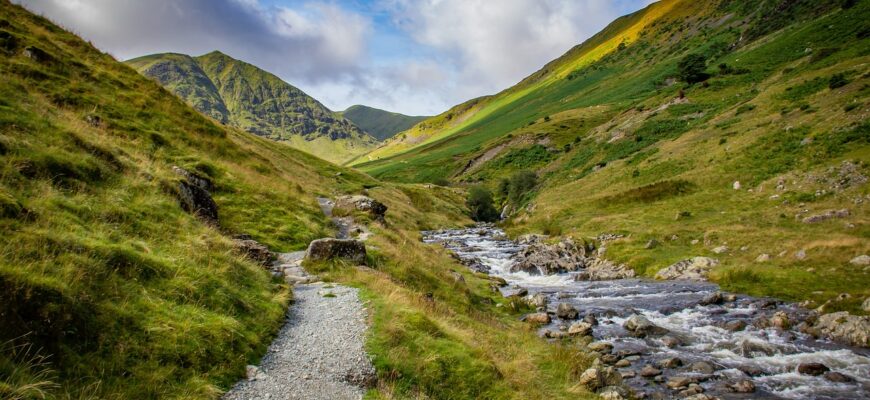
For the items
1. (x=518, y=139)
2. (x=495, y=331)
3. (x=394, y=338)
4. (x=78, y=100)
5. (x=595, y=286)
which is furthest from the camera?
(x=518, y=139)

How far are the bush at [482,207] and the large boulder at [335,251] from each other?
87.2m

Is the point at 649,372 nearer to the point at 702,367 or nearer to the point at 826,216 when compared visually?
the point at 702,367

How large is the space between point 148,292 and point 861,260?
112 ft

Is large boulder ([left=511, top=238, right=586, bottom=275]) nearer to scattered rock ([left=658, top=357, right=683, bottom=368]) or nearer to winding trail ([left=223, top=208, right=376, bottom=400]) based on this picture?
scattered rock ([left=658, top=357, right=683, bottom=368])

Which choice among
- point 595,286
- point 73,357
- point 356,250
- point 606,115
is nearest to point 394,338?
point 73,357

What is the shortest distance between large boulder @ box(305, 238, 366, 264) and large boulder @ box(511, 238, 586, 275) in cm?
2108

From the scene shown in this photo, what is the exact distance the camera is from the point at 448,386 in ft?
37.6

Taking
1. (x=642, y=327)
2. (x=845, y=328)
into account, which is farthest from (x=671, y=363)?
(x=845, y=328)

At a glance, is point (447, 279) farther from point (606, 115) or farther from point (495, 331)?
point (606, 115)

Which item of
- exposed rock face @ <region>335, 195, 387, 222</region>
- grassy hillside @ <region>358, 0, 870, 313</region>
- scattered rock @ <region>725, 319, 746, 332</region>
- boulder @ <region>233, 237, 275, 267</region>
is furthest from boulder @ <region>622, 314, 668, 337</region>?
exposed rock face @ <region>335, 195, 387, 222</region>

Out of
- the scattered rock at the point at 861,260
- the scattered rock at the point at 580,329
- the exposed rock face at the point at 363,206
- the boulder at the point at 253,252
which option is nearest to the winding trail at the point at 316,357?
the boulder at the point at 253,252

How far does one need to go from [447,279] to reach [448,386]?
51.5 feet

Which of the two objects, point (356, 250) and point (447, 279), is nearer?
point (356, 250)

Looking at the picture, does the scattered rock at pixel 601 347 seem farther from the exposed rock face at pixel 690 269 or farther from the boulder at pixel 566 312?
the exposed rock face at pixel 690 269
